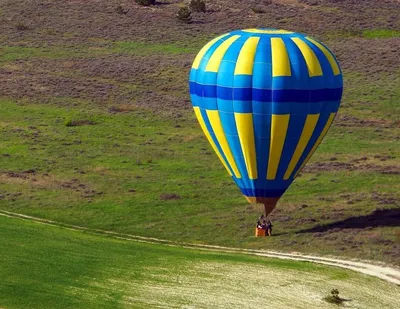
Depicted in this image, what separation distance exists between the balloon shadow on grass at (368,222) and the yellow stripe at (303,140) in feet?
11.8

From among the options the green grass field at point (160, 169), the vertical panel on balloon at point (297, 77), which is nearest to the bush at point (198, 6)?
the green grass field at point (160, 169)

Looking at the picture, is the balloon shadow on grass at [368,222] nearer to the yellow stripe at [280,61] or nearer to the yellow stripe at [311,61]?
the yellow stripe at [311,61]

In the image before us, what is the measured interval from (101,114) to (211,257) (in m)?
34.9

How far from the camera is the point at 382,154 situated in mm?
82375

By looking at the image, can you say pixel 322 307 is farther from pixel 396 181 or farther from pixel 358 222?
pixel 396 181

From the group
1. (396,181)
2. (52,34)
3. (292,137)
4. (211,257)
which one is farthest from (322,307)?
(52,34)

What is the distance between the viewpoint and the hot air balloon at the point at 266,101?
6197cm

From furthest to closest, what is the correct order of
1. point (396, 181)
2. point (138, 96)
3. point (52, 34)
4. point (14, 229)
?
point (52, 34)
point (138, 96)
point (396, 181)
point (14, 229)

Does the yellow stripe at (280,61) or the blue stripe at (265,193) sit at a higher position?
the yellow stripe at (280,61)

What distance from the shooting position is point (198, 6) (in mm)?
122438

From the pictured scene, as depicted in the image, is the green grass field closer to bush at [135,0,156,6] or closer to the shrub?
the shrub

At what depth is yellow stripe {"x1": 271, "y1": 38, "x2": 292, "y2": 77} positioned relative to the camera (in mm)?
61781

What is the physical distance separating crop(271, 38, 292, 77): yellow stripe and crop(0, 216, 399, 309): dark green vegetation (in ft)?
32.1

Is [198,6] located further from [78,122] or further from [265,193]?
[265,193]
